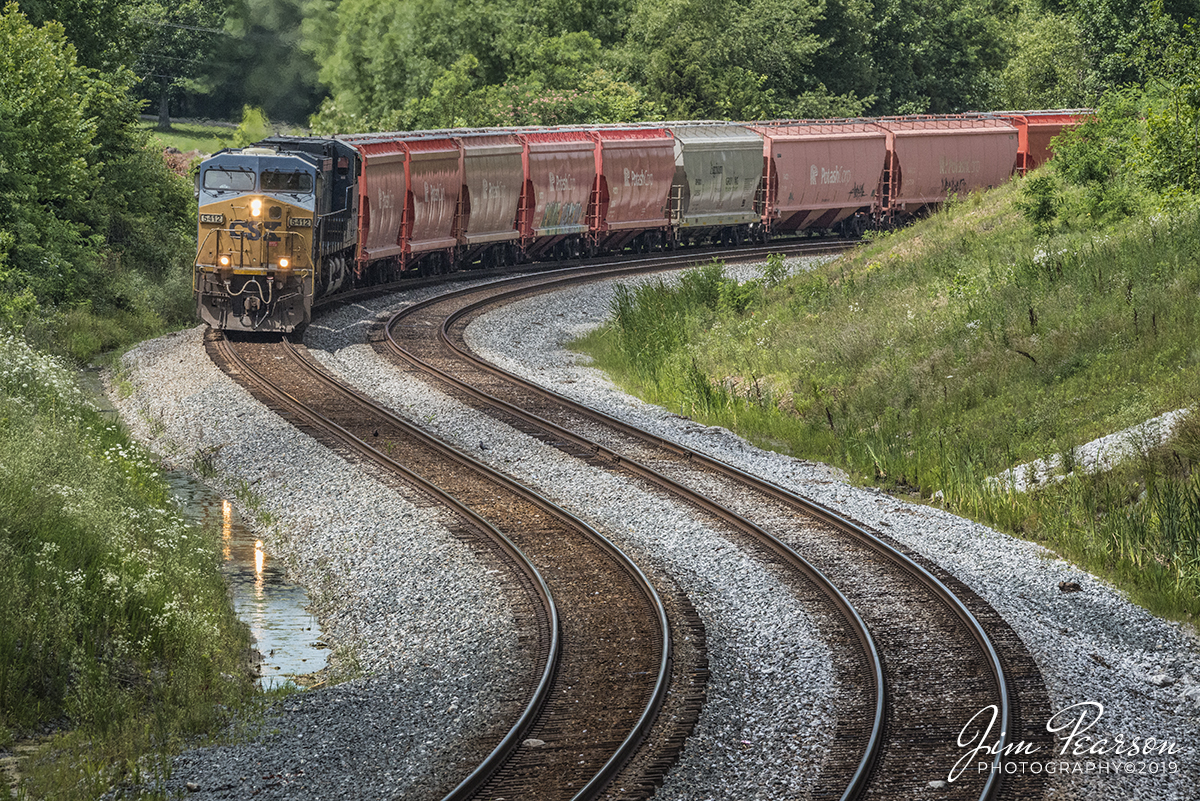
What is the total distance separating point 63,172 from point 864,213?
91.8ft

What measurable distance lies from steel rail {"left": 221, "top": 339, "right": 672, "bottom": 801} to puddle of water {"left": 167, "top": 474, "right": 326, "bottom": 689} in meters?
2.08

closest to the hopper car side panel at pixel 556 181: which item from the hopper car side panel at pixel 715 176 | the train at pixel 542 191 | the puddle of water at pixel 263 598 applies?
the train at pixel 542 191

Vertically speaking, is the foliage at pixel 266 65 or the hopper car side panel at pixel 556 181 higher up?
the foliage at pixel 266 65

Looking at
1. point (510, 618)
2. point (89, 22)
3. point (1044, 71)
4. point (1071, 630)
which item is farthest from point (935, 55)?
point (510, 618)

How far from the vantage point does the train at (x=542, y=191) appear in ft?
78.7

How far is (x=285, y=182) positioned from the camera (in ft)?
78.8

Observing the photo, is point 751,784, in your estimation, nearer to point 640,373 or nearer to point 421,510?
point 421,510

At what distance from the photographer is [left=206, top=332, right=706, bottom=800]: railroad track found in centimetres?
840

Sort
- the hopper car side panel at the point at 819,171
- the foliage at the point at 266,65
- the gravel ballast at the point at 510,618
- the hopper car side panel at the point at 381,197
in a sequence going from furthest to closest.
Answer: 1. the foliage at the point at 266,65
2. the hopper car side panel at the point at 819,171
3. the hopper car side panel at the point at 381,197
4. the gravel ballast at the point at 510,618

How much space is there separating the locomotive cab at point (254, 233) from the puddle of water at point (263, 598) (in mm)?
7458

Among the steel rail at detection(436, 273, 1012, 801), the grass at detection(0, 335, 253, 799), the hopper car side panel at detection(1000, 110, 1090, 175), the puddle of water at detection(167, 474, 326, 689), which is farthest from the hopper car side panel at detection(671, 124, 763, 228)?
the grass at detection(0, 335, 253, 799)

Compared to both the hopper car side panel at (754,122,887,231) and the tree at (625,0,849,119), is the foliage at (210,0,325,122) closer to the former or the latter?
the tree at (625,0,849,119)

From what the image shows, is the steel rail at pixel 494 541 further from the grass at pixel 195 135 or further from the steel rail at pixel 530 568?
the grass at pixel 195 135

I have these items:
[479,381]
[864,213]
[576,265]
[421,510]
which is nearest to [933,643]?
[421,510]
